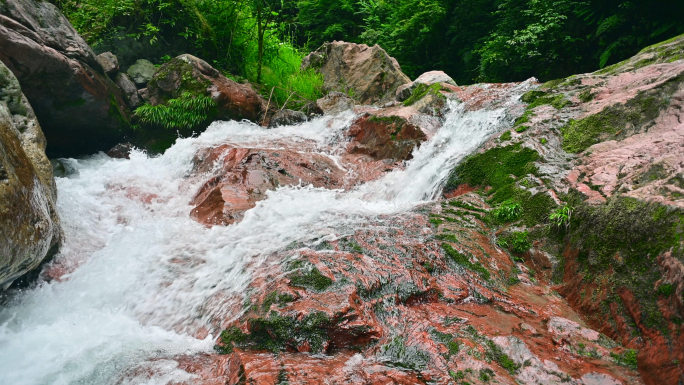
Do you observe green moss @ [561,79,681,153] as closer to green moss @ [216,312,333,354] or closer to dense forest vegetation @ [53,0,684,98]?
green moss @ [216,312,333,354]

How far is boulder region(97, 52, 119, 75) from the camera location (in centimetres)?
880

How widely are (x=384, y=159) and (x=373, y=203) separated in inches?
76.1

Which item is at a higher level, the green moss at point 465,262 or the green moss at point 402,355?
the green moss at point 465,262

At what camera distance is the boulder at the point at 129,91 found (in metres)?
8.92

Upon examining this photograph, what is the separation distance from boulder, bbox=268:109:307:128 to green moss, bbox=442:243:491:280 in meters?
7.07

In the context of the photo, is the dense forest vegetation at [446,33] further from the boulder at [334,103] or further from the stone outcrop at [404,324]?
the stone outcrop at [404,324]

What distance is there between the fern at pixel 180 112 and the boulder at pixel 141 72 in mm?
1175

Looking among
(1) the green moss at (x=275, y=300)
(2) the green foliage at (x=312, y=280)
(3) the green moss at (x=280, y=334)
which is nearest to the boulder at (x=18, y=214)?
(3) the green moss at (x=280, y=334)

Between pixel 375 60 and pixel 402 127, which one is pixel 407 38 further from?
pixel 402 127

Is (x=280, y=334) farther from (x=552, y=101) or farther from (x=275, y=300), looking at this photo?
(x=552, y=101)

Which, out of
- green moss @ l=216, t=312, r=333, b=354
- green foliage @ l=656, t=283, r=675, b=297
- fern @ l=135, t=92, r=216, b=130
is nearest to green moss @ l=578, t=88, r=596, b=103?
green foliage @ l=656, t=283, r=675, b=297

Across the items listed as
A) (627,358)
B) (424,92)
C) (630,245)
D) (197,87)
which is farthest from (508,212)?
(197,87)

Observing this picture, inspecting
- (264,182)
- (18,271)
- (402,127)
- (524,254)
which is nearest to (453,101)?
(402,127)

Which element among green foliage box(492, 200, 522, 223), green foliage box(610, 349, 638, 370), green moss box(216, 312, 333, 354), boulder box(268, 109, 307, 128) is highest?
green foliage box(492, 200, 522, 223)
